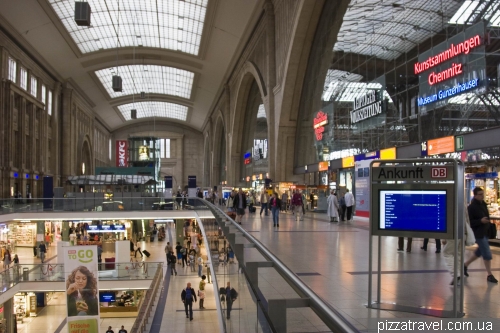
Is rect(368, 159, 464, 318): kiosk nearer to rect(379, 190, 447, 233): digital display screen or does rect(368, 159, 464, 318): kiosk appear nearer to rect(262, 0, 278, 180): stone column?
rect(379, 190, 447, 233): digital display screen

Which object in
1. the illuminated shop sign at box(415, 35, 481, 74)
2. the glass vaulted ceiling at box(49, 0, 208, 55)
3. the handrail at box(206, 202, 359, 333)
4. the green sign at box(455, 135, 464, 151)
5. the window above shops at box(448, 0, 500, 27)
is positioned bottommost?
the handrail at box(206, 202, 359, 333)

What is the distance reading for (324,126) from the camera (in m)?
27.2

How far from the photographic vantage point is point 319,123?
91.1 ft

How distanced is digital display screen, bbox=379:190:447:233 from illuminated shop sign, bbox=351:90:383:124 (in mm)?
15230

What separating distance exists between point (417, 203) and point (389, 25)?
54.1ft

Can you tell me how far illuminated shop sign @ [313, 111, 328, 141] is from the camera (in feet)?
88.8

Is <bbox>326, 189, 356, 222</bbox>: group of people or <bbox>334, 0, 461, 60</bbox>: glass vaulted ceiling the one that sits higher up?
<bbox>334, 0, 461, 60</bbox>: glass vaulted ceiling

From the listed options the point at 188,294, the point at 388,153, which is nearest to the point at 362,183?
the point at 388,153

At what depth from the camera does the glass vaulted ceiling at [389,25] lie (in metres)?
17.3

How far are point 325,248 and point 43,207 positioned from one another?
906 inches

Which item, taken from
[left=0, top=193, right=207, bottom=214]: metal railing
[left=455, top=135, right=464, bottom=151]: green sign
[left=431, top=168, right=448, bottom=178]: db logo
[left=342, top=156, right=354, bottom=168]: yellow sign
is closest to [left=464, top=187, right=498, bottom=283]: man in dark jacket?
[left=431, top=168, right=448, bottom=178]: db logo

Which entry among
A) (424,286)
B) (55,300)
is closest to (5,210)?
(55,300)

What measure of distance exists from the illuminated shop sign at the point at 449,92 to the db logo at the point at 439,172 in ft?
32.3

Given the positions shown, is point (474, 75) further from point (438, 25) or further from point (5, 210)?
point (5, 210)
